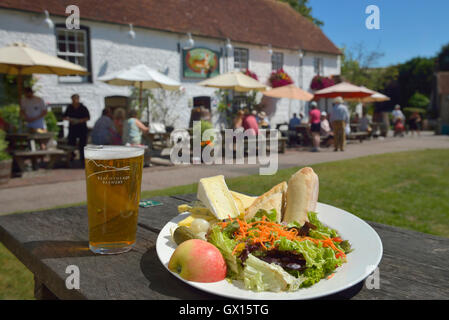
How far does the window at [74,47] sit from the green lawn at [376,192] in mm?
9459

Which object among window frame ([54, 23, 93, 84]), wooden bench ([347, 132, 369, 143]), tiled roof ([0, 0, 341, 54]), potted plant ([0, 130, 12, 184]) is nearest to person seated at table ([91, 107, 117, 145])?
potted plant ([0, 130, 12, 184])

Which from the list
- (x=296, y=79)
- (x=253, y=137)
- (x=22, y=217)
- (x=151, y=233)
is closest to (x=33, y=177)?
(x=253, y=137)

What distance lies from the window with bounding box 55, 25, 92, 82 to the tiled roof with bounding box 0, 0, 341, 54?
2.51ft

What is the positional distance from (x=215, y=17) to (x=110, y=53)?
23.5 feet

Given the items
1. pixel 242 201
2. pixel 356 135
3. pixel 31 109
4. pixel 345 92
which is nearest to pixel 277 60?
pixel 345 92

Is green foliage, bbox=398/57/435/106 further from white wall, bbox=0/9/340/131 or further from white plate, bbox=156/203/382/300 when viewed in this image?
white plate, bbox=156/203/382/300

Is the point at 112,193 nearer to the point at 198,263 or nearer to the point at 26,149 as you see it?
the point at 198,263

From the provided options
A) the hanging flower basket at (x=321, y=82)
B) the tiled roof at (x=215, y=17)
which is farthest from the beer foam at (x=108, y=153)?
the hanging flower basket at (x=321, y=82)

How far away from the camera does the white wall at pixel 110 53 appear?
12.8 meters

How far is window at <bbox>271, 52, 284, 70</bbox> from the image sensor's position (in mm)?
22111

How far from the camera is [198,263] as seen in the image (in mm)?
1122

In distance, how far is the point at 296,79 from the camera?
22.9 metres

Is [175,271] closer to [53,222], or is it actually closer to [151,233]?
[151,233]
